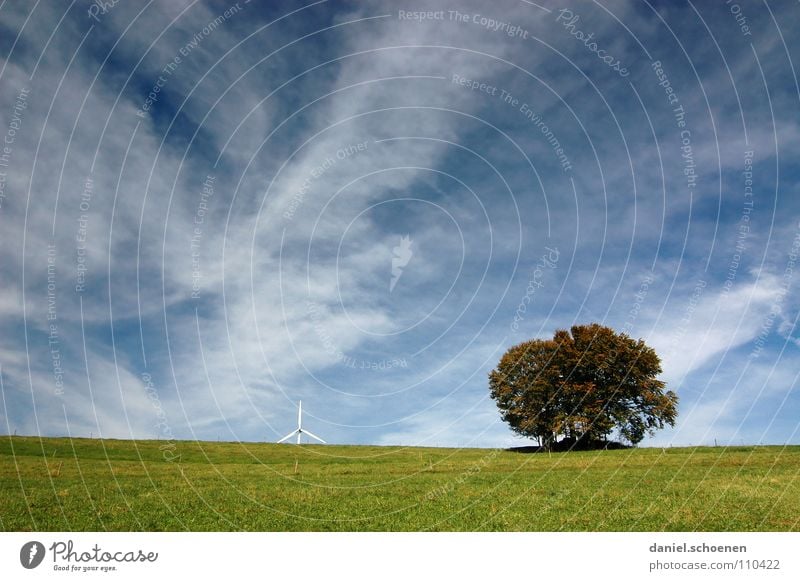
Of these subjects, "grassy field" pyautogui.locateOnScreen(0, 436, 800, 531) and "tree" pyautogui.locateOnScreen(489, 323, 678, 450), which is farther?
"tree" pyautogui.locateOnScreen(489, 323, 678, 450)

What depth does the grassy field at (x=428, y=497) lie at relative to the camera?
82.8ft

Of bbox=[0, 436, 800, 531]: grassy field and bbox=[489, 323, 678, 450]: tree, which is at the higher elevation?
bbox=[489, 323, 678, 450]: tree

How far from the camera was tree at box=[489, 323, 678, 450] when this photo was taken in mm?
88750

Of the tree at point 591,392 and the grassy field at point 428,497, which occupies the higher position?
the tree at point 591,392

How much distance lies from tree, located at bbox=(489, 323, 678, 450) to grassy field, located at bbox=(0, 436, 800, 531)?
22219mm

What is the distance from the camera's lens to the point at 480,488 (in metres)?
39.4

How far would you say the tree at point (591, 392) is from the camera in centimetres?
8875

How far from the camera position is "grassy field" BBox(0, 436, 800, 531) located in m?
25.2

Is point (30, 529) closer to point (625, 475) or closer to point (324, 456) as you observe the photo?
point (625, 475)

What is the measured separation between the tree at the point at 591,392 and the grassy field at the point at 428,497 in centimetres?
2222

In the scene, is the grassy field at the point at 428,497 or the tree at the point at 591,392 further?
the tree at the point at 591,392

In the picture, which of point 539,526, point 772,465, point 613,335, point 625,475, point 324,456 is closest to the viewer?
point 539,526
